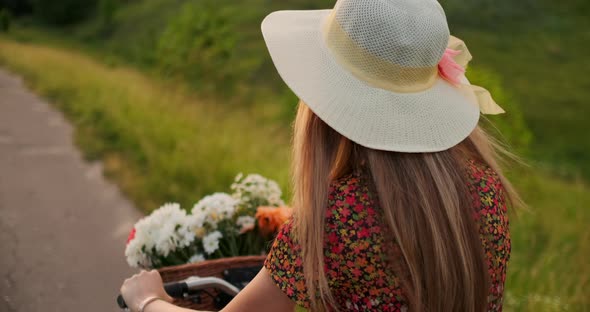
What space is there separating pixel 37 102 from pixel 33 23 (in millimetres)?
1055

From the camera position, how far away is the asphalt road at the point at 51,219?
10.8 ft

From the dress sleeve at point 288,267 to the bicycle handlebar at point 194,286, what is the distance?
0.56 metres

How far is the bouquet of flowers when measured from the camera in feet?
8.79

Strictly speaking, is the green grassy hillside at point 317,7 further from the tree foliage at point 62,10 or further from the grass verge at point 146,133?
the grass verge at point 146,133

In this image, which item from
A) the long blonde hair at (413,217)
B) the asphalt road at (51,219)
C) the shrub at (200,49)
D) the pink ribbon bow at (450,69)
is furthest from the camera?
the shrub at (200,49)

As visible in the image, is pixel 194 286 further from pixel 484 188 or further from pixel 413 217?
pixel 484 188

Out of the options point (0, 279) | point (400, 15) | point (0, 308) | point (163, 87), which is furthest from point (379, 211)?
point (163, 87)

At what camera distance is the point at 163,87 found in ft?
26.7

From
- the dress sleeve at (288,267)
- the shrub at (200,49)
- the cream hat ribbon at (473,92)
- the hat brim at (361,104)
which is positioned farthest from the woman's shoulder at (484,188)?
the shrub at (200,49)

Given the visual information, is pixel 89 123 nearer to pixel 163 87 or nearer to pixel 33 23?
pixel 33 23

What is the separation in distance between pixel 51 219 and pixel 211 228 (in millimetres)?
1701

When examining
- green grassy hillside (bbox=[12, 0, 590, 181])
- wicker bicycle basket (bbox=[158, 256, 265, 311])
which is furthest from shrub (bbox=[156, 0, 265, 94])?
wicker bicycle basket (bbox=[158, 256, 265, 311])

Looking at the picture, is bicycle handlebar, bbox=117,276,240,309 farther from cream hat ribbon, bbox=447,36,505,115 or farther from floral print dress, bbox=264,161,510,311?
cream hat ribbon, bbox=447,36,505,115

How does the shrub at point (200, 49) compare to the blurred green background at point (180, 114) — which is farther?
the shrub at point (200, 49)
